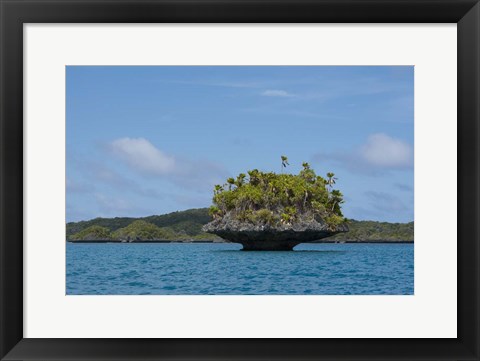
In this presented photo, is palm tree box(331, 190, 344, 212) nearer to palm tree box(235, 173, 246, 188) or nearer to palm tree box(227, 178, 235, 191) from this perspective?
palm tree box(235, 173, 246, 188)

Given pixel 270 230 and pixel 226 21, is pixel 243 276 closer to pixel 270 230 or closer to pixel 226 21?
pixel 270 230

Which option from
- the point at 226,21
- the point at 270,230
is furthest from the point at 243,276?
the point at 226,21

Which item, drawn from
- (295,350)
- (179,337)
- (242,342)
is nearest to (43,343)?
(179,337)

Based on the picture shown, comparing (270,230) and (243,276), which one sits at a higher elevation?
(270,230)

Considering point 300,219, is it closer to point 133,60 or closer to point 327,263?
point 327,263

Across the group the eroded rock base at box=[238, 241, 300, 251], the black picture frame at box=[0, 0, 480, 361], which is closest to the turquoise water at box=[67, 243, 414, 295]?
the eroded rock base at box=[238, 241, 300, 251]

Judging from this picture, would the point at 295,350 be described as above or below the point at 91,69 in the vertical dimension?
below

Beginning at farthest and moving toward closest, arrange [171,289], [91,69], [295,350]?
[91,69] → [171,289] → [295,350]
